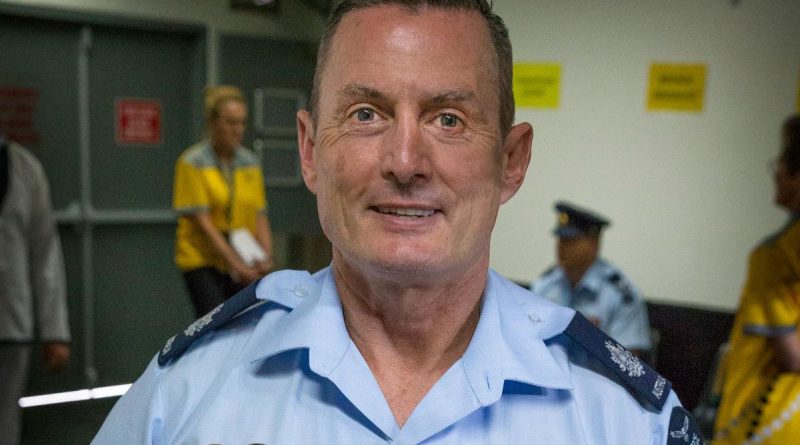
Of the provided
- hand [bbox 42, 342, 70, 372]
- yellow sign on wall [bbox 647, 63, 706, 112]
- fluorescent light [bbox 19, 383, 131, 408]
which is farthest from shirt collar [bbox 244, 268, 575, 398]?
fluorescent light [bbox 19, 383, 131, 408]

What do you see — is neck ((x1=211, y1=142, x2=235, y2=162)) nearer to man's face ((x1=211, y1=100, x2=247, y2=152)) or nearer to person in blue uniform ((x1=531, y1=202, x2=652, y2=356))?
man's face ((x1=211, y1=100, x2=247, y2=152))

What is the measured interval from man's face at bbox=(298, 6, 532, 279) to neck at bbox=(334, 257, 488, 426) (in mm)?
58

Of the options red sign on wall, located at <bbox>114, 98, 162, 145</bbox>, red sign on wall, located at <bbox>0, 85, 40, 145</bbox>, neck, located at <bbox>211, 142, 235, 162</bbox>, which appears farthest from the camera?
red sign on wall, located at <bbox>114, 98, 162, 145</bbox>

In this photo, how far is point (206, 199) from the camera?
9.08 feet

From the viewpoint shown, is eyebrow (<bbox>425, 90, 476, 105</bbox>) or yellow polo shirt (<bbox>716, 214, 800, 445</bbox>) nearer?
eyebrow (<bbox>425, 90, 476, 105</bbox>)

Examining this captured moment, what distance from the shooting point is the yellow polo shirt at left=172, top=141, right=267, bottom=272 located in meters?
2.77

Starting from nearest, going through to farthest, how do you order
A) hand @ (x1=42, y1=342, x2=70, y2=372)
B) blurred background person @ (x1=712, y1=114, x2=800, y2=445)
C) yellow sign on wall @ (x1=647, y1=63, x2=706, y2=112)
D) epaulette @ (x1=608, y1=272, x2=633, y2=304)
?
1. blurred background person @ (x1=712, y1=114, x2=800, y2=445)
2. hand @ (x1=42, y1=342, x2=70, y2=372)
3. epaulette @ (x1=608, y1=272, x2=633, y2=304)
4. yellow sign on wall @ (x1=647, y1=63, x2=706, y2=112)

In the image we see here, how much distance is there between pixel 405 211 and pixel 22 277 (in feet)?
5.81

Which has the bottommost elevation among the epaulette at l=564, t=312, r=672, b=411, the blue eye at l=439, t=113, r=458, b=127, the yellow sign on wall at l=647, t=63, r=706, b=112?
the epaulette at l=564, t=312, r=672, b=411

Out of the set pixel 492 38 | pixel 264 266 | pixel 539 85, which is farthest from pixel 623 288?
pixel 492 38

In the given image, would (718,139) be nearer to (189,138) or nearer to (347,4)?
(347,4)

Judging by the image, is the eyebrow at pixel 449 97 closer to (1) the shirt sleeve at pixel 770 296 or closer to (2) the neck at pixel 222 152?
(1) the shirt sleeve at pixel 770 296

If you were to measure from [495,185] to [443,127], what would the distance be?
0.34 ft

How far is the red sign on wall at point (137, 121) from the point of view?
371 centimetres
